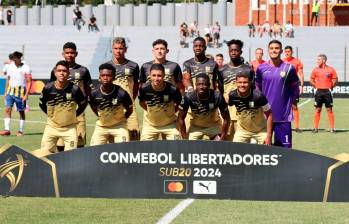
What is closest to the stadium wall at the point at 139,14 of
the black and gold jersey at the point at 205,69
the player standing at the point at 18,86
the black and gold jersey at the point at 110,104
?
the player standing at the point at 18,86

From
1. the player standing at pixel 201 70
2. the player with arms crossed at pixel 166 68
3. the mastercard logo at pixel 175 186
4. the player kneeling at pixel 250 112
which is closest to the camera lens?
the mastercard logo at pixel 175 186

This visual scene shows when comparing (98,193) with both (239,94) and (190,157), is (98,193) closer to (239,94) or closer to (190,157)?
(190,157)

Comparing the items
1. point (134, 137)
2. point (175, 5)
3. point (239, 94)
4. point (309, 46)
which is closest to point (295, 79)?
point (239, 94)

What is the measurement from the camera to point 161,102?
13.4 m

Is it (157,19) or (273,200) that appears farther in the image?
(157,19)

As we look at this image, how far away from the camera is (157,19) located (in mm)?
66125

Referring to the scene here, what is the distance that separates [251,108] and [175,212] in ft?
10.2

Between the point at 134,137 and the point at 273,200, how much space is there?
14.1ft

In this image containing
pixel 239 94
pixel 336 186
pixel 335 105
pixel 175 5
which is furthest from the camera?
pixel 175 5

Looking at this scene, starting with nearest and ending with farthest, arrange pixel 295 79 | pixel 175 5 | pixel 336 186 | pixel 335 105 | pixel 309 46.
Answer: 1. pixel 336 186
2. pixel 295 79
3. pixel 335 105
4. pixel 309 46
5. pixel 175 5

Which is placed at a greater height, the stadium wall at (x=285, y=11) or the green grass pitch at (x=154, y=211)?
the stadium wall at (x=285, y=11)

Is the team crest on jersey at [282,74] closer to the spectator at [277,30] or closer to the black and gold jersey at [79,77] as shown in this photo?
the black and gold jersey at [79,77]

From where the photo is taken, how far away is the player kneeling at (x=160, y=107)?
1332 cm

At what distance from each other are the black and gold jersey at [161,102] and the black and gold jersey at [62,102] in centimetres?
93
